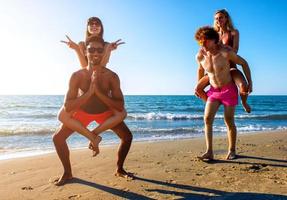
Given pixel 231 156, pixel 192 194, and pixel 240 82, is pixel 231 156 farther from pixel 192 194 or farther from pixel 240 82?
pixel 192 194

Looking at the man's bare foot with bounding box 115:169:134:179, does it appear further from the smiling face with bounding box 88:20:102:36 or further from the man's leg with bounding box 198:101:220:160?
the smiling face with bounding box 88:20:102:36

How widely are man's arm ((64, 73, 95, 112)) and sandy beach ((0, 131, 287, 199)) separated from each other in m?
1.00

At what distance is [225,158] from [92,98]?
9.37 feet

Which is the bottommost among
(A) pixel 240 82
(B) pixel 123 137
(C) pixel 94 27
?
(B) pixel 123 137

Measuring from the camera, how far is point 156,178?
509 cm

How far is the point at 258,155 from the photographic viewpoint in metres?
7.07

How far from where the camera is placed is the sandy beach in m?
4.30

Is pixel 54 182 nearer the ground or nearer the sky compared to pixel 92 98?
nearer the ground

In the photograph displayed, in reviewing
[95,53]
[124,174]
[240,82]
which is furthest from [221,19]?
[124,174]

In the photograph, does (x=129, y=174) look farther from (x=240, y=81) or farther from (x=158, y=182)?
(x=240, y=81)

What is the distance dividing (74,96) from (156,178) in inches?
60.3

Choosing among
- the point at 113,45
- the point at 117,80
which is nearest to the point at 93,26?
the point at 113,45

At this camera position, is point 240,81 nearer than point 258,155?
Yes

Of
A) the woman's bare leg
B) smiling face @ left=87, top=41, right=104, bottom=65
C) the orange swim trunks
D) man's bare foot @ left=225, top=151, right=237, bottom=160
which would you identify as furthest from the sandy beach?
smiling face @ left=87, top=41, right=104, bottom=65
